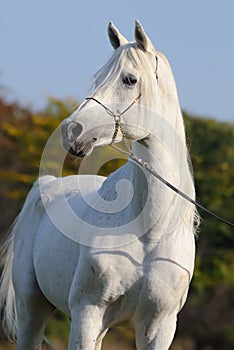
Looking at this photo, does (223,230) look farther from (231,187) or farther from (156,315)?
(156,315)

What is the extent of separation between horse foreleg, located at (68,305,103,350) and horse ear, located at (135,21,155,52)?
4.90 ft

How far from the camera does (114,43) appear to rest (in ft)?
16.4

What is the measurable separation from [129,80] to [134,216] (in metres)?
0.82

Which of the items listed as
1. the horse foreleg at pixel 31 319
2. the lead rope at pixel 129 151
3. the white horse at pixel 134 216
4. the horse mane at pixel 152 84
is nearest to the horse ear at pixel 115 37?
the white horse at pixel 134 216

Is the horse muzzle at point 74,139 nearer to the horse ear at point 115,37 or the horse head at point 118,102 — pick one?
the horse head at point 118,102

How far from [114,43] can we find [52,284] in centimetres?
170

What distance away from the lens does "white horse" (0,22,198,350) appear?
470cm

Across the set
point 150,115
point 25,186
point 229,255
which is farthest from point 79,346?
point 229,255

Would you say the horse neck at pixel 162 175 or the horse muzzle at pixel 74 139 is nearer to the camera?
the horse muzzle at pixel 74 139

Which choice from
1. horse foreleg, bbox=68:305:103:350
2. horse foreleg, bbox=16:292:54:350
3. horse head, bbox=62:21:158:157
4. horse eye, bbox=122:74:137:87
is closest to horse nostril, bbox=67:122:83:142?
horse head, bbox=62:21:158:157

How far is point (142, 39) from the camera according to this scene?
15.6 feet

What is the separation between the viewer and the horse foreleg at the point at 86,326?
497cm

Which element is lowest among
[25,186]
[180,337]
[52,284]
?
[180,337]

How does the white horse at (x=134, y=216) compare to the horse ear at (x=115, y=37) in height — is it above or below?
below
